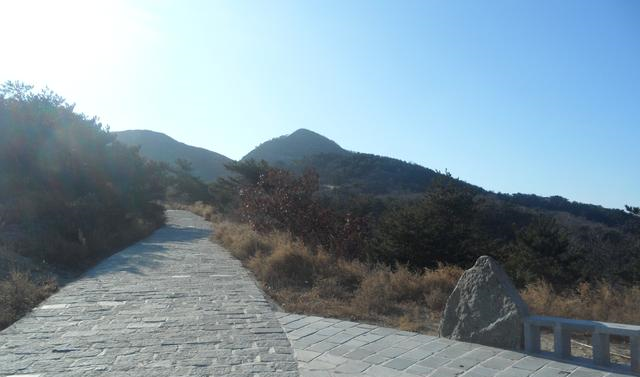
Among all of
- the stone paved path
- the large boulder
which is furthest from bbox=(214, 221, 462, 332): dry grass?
the large boulder

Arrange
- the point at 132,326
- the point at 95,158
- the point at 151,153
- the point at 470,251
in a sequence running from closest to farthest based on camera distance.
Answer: the point at 132,326, the point at 470,251, the point at 95,158, the point at 151,153

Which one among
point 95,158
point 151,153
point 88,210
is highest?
point 151,153

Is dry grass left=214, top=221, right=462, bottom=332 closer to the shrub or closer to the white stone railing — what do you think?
the shrub

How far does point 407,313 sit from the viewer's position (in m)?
8.45

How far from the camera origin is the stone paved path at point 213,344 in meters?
5.45

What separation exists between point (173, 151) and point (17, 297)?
89.2 m

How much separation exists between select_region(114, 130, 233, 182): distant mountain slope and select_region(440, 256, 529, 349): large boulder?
82230 mm

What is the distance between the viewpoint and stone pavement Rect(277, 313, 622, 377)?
541 cm

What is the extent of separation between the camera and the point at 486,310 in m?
6.50

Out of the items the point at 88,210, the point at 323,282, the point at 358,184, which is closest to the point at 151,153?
the point at 358,184

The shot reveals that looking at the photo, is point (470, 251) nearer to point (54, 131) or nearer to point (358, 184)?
point (54, 131)

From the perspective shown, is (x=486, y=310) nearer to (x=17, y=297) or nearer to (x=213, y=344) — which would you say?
(x=213, y=344)

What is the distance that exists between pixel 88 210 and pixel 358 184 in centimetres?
4178

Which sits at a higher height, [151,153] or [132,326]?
[151,153]
